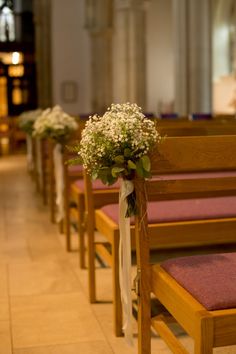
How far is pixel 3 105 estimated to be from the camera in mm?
22859

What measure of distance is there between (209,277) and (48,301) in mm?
1795

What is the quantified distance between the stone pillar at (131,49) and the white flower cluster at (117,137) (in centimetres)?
1021

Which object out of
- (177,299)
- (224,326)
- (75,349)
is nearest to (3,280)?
(75,349)

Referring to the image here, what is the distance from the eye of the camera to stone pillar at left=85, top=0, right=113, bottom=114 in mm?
15570

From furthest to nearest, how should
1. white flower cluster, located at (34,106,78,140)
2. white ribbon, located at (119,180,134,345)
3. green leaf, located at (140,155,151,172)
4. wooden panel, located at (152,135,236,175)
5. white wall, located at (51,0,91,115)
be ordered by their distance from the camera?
white wall, located at (51,0,91,115)
white flower cluster, located at (34,106,78,140)
white ribbon, located at (119,180,134,345)
wooden panel, located at (152,135,236,175)
green leaf, located at (140,155,151,172)

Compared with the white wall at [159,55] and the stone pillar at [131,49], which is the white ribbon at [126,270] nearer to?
the stone pillar at [131,49]

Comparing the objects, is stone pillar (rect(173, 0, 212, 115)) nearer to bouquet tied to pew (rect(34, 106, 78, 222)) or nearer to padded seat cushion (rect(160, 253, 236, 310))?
bouquet tied to pew (rect(34, 106, 78, 222))

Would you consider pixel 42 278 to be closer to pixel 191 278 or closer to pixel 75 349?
pixel 75 349

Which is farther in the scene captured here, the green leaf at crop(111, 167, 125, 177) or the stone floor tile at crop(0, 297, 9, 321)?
the stone floor tile at crop(0, 297, 9, 321)

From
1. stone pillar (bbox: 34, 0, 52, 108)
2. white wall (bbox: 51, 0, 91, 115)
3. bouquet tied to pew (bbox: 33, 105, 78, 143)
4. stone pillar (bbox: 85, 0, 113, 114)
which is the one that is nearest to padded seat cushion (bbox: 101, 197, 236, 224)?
bouquet tied to pew (bbox: 33, 105, 78, 143)

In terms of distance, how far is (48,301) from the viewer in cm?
393

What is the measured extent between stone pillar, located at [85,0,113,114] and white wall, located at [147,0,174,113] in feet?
8.53

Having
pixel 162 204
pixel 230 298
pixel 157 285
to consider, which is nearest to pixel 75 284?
pixel 162 204

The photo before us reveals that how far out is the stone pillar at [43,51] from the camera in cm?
1775
